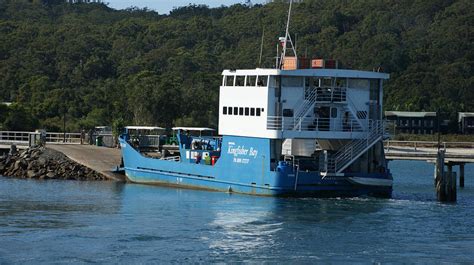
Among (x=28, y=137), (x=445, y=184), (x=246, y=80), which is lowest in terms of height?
(x=445, y=184)

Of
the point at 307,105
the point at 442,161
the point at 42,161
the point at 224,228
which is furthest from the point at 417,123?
the point at 224,228

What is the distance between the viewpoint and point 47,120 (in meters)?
88.2

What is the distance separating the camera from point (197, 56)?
137m

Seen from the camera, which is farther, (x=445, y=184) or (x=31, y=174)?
(x=31, y=174)

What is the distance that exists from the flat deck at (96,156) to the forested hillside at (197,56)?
17.9 meters

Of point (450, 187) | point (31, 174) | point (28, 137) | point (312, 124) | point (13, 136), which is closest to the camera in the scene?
point (450, 187)

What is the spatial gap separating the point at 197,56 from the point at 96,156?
76997 millimetres

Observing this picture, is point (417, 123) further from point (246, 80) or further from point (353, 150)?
point (353, 150)

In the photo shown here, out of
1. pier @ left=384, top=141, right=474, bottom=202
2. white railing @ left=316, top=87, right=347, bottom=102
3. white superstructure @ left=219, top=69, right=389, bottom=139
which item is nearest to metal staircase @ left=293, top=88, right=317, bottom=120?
white superstructure @ left=219, top=69, right=389, bottom=139

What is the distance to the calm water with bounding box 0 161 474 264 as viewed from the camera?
33094 mm

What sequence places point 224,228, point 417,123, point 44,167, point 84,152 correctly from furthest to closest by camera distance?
1. point 417,123
2. point 84,152
3. point 44,167
4. point 224,228

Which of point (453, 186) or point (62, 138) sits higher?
point (62, 138)

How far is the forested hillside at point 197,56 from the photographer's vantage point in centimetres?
9312

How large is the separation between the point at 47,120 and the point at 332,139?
4591 centimetres
